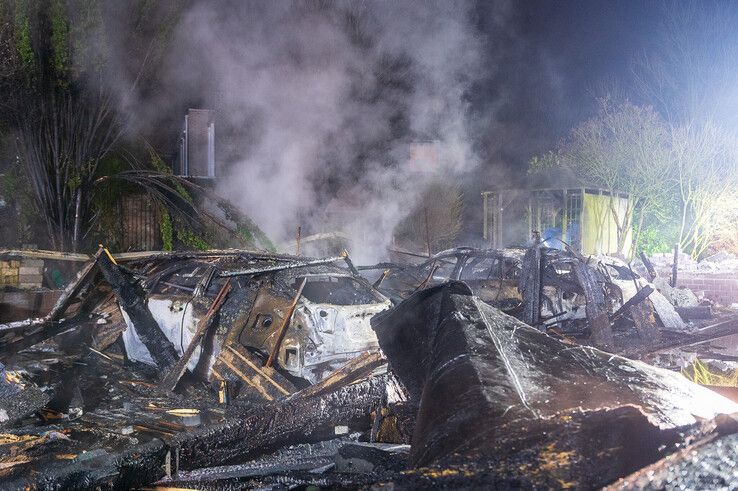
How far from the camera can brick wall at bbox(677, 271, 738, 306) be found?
1216 cm

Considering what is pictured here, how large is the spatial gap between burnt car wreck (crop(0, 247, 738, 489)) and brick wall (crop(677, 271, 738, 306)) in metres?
6.23

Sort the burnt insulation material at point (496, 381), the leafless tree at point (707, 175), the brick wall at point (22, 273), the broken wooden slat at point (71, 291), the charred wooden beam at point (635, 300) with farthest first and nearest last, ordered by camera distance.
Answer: the leafless tree at point (707, 175) < the brick wall at point (22, 273) < the charred wooden beam at point (635, 300) < the broken wooden slat at point (71, 291) < the burnt insulation material at point (496, 381)

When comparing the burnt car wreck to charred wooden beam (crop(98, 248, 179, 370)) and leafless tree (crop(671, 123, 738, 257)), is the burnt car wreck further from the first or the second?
leafless tree (crop(671, 123, 738, 257))

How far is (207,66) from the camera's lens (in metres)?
12.1

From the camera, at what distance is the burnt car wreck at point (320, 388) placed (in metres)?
1.89

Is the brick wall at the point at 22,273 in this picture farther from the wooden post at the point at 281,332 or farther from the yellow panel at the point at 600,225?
the yellow panel at the point at 600,225

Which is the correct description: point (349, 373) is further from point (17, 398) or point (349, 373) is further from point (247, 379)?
point (17, 398)

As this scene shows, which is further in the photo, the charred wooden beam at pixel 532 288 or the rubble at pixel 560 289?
the rubble at pixel 560 289

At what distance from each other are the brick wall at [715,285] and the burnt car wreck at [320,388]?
6.23m

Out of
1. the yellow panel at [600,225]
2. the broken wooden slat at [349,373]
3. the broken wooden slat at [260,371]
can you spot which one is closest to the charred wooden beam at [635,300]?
the broken wooden slat at [349,373]

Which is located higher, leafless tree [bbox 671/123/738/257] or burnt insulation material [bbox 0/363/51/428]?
leafless tree [bbox 671/123/738/257]

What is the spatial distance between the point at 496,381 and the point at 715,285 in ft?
41.8

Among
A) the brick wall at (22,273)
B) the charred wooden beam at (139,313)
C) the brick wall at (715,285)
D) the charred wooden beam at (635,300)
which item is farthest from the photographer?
the brick wall at (715,285)

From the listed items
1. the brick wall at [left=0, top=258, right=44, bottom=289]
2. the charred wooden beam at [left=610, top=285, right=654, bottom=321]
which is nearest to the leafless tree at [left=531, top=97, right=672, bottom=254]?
the charred wooden beam at [left=610, top=285, right=654, bottom=321]
